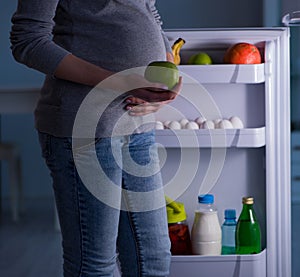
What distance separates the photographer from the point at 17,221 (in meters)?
3.73

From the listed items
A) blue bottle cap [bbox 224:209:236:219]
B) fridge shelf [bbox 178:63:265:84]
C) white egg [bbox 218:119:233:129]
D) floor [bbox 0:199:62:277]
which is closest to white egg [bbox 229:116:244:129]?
white egg [bbox 218:119:233:129]

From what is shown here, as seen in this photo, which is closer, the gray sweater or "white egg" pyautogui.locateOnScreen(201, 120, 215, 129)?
the gray sweater

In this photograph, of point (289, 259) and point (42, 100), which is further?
point (289, 259)

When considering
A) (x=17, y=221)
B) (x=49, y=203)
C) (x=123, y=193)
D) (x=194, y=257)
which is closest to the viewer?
(x=123, y=193)

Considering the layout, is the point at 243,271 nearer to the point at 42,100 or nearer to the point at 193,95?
the point at 193,95

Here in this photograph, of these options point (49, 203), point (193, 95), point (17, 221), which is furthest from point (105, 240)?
point (49, 203)

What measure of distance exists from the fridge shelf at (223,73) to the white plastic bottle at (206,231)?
0.34 m

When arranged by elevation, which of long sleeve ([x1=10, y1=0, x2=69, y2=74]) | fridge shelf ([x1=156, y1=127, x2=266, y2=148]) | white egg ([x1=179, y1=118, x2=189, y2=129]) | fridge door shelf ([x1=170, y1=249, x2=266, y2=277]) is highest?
long sleeve ([x1=10, y1=0, x2=69, y2=74])

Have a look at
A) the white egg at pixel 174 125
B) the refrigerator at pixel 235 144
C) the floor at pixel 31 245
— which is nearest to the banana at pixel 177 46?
the refrigerator at pixel 235 144

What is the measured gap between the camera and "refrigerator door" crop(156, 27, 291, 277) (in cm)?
190

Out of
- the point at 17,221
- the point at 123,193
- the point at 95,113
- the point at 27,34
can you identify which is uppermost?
the point at 27,34

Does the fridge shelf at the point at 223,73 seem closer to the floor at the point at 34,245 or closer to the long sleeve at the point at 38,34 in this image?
the floor at the point at 34,245

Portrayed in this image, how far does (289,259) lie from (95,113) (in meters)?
1.06

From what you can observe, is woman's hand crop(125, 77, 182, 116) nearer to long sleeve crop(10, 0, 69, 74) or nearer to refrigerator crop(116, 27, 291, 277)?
long sleeve crop(10, 0, 69, 74)
